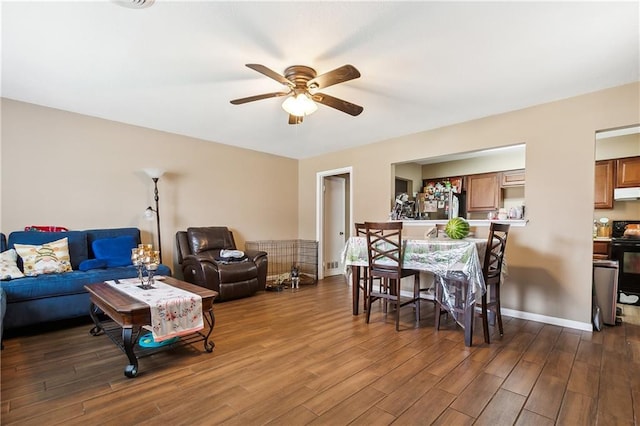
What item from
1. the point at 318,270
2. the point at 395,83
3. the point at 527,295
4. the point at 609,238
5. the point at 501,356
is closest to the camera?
the point at 501,356

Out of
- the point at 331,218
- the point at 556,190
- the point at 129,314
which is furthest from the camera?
the point at 331,218

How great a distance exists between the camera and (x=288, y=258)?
5902 mm

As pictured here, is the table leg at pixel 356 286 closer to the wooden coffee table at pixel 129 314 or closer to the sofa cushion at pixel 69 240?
the wooden coffee table at pixel 129 314

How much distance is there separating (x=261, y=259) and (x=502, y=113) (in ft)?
12.4

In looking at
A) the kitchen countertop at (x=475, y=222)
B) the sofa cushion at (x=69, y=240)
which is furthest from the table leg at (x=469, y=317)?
the sofa cushion at (x=69, y=240)

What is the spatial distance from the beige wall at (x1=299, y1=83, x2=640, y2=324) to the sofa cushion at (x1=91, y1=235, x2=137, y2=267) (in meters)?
3.69

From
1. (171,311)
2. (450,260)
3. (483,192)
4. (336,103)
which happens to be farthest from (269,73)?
(483,192)

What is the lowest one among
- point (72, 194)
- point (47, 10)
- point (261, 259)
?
point (261, 259)

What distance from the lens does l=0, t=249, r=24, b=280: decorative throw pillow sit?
2801 millimetres

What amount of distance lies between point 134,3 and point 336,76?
1.34 metres

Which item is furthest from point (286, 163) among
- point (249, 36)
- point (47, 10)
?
point (47, 10)

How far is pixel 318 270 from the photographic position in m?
5.80

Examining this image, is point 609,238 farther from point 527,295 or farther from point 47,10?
point 47,10

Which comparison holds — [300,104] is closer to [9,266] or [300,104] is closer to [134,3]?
Result: [134,3]
